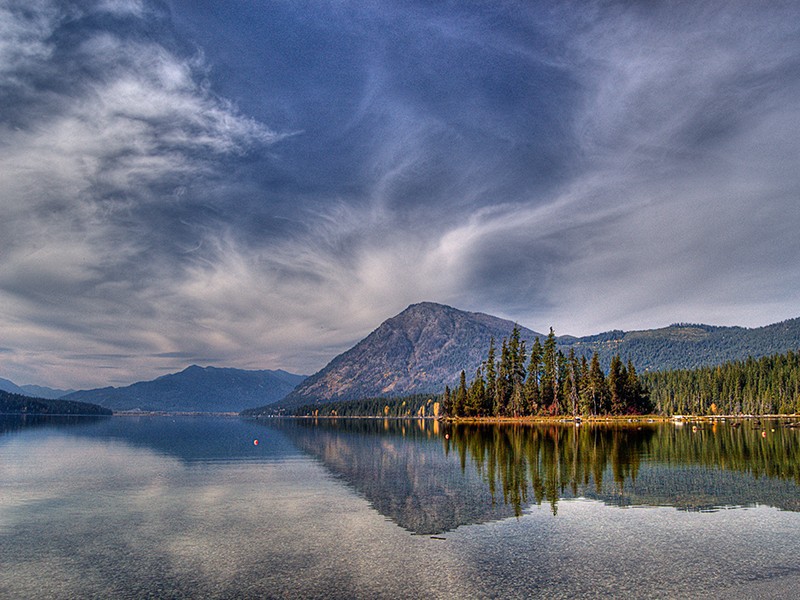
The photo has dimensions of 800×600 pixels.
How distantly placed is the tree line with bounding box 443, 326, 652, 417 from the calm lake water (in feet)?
370

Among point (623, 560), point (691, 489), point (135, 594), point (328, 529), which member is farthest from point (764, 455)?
point (135, 594)

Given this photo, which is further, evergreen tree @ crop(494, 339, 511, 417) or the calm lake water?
evergreen tree @ crop(494, 339, 511, 417)

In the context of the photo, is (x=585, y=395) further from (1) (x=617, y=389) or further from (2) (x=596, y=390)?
(1) (x=617, y=389)

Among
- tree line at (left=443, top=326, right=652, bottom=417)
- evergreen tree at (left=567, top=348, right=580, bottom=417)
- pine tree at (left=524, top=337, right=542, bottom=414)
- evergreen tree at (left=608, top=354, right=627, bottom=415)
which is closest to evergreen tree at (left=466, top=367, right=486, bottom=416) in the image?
tree line at (left=443, top=326, right=652, bottom=417)

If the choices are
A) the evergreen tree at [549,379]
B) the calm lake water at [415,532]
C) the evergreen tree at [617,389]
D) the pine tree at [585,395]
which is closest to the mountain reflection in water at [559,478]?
the calm lake water at [415,532]

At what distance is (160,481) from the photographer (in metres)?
46.2

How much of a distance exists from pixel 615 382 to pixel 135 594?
542ft

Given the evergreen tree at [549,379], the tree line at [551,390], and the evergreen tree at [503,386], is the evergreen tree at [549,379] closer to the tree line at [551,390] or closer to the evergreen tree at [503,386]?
the tree line at [551,390]

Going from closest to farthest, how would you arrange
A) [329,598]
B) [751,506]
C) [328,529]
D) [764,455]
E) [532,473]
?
[329,598], [328,529], [751,506], [532,473], [764,455]

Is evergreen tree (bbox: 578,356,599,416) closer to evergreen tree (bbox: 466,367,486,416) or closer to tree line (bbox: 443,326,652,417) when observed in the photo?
tree line (bbox: 443,326,652,417)

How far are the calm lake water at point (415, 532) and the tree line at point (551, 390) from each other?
370 ft

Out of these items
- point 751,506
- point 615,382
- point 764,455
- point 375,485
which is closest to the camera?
point 751,506

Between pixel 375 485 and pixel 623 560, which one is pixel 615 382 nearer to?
pixel 375 485

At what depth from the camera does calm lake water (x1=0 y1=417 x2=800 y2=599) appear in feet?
60.7
